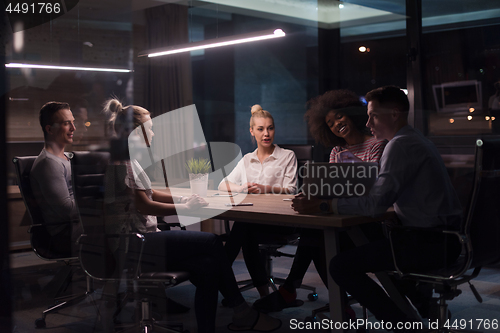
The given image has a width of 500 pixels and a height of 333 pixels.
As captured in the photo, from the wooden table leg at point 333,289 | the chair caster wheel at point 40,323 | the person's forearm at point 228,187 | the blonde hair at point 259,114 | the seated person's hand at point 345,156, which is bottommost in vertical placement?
the chair caster wheel at point 40,323

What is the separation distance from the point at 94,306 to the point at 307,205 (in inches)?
45.2

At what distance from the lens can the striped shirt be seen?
2.89 meters

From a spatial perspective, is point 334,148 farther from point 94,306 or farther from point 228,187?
point 94,306

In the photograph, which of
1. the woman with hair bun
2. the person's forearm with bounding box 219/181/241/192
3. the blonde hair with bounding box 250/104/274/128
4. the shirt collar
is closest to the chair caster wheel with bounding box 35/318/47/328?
the woman with hair bun

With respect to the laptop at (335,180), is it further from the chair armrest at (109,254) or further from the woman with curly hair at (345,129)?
the chair armrest at (109,254)

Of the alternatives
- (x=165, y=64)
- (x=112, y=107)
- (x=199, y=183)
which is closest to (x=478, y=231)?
(x=199, y=183)

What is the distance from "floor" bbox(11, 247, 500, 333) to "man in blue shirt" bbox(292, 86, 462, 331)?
0.24m

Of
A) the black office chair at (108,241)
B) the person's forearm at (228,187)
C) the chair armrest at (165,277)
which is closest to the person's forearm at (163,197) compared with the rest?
the black office chair at (108,241)

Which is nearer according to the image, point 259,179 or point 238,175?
point 259,179

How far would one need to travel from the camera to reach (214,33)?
4781 millimetres

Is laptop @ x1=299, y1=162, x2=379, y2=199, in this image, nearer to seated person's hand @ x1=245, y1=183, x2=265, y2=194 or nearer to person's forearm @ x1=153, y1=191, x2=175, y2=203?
person's forearm @ x1=153, y1=191, x2=175, y2=203

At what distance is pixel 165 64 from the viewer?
12.1 feet

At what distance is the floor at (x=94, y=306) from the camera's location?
2.12 m

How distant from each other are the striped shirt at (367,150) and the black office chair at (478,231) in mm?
734
